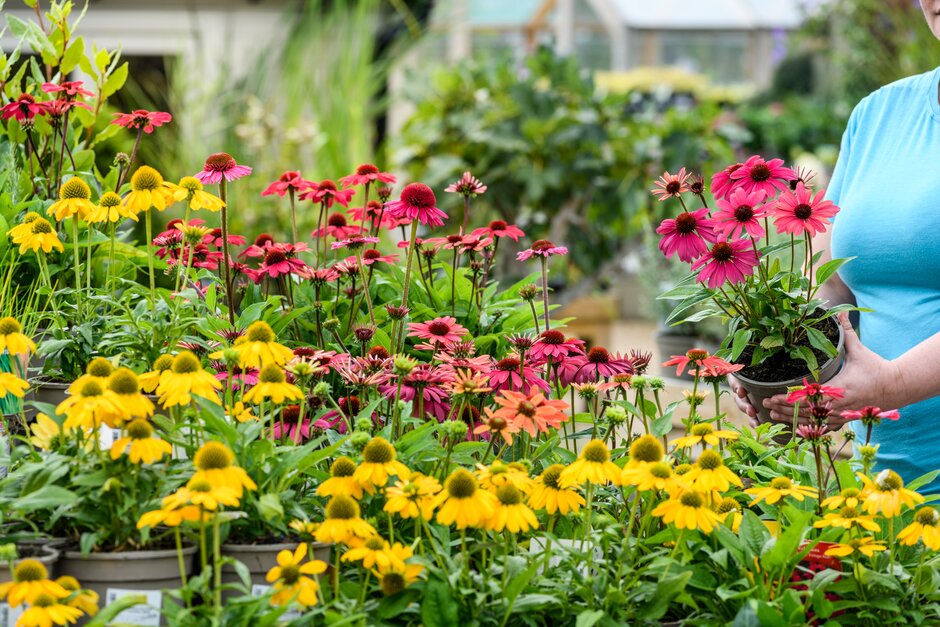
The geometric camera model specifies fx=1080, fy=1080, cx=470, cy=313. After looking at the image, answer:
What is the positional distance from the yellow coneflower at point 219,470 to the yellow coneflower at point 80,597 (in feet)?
0.44

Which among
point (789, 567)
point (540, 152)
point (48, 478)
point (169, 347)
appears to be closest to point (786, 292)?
point (789, 567)

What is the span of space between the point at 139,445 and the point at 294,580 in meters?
0.17

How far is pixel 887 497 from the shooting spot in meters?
0.99

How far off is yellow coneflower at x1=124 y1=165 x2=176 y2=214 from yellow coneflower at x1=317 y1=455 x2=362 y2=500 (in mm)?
407

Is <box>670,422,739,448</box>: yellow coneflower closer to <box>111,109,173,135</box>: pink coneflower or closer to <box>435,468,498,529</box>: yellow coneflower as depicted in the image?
<box>435,468,498,529</box>: yellow coneflower

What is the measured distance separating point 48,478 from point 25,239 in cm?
41

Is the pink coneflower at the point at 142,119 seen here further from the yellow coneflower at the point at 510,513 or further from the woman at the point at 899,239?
the woman at the point at 899,239

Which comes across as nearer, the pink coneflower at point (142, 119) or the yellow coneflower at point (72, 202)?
the yellow coneflower at point (72, 202)

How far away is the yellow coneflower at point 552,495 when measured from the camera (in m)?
1.00

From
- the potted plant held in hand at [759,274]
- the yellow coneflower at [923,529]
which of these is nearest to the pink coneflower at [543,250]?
the potted plant held in hand at [759,274]

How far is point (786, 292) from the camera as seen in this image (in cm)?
130

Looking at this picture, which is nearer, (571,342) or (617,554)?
(617,554)

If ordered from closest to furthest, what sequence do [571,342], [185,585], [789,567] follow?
[185,585], [789,567], [571,342]

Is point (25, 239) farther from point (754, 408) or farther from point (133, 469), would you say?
point (754, 408)
